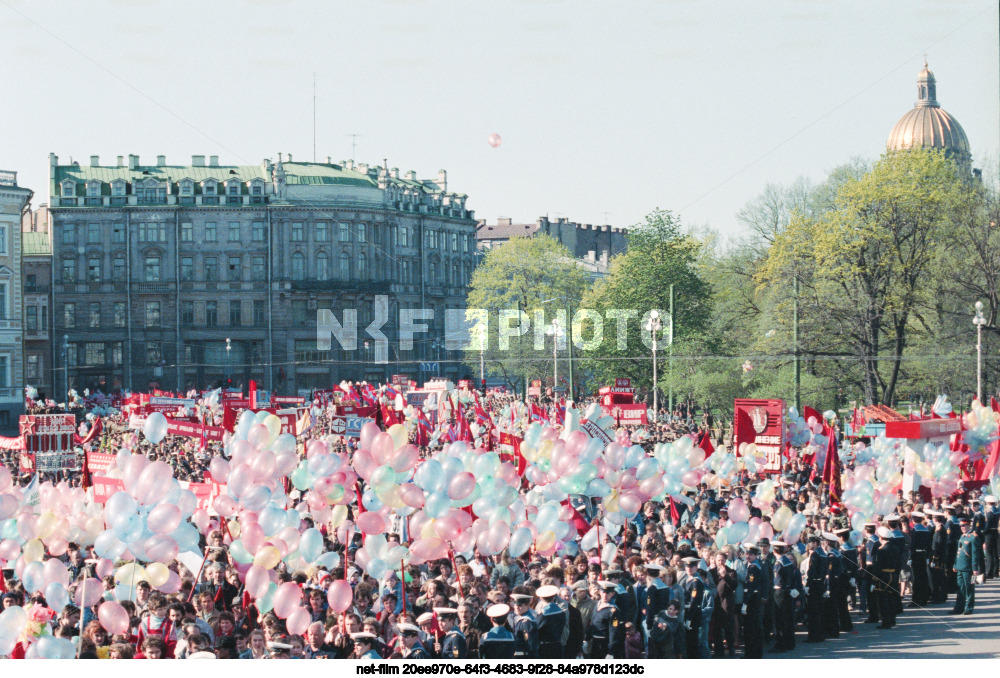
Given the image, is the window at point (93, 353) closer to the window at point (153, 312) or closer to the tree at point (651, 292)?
the window at point (153, 312)

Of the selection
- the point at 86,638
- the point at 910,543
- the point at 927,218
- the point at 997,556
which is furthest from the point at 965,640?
the point at 927,218

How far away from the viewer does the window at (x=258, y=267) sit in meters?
67.6

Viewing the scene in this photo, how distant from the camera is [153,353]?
65.6 metres

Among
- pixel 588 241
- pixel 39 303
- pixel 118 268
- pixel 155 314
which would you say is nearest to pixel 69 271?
pixel 39 303

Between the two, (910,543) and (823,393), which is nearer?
(910,543)

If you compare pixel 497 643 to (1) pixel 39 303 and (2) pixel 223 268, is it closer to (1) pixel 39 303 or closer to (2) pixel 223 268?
(2) pixel 223 268

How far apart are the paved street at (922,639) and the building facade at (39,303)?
159ft

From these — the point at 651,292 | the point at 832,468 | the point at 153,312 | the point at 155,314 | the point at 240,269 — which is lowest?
the point at 832,468

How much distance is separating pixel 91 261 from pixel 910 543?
58068 mm

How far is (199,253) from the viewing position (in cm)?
6725

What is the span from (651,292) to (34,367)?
35.5m

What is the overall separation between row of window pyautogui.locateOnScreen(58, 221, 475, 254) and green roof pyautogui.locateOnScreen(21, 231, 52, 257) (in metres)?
1.55

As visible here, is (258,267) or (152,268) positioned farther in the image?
(258,267)

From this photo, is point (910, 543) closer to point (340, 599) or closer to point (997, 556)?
point (997, 556)
